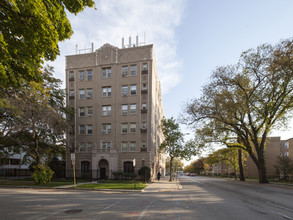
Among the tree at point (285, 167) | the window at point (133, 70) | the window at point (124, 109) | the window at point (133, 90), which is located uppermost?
the window at point (133, 70)

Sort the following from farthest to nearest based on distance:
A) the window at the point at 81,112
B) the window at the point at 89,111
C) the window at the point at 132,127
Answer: the window at the point at 81,112
the window at the point at 89,111
the window at the point at 132,127

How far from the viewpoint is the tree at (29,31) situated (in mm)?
6363

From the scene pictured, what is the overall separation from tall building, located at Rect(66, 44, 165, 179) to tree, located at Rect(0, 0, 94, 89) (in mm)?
24656

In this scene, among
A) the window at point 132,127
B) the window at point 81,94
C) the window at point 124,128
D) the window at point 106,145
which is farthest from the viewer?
the window at point 81,94

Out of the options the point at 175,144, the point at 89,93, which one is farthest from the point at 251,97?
the point at 89,93

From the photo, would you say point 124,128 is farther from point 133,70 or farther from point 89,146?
point 133,70

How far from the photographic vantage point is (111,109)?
111 ft

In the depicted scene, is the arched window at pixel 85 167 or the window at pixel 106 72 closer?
the arched window at pixel 85 167

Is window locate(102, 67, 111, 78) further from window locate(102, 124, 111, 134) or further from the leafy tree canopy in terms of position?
the leafy tree canopy

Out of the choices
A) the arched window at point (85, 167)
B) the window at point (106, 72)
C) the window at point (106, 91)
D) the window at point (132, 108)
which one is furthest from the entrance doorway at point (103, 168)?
the window at point (106, 72)

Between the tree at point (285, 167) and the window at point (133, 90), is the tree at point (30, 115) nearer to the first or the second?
the window at point (133, 90)

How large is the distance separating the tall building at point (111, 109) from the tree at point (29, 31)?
24656mm

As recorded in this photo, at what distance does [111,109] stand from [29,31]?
2719cm

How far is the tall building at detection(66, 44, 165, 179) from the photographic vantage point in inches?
1255
